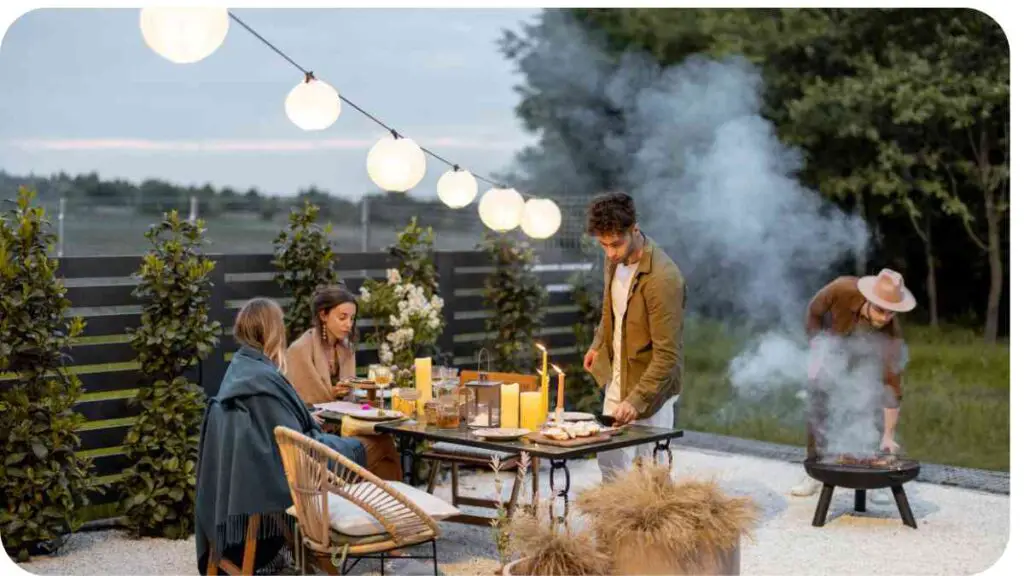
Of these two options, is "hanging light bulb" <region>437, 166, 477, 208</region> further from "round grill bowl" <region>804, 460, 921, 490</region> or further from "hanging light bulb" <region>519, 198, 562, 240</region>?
"round grill bowl" <region>804, 460, 921, 490</region>

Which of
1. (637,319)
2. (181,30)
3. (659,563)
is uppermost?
(181,30)

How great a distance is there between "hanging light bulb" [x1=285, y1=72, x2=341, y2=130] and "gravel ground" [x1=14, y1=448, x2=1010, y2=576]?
2.15 m

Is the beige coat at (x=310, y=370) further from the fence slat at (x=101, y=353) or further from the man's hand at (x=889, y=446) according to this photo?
the man's hand at (x=889, y=446)

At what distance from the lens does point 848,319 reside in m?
6.15

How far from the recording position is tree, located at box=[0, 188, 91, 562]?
5.26 m

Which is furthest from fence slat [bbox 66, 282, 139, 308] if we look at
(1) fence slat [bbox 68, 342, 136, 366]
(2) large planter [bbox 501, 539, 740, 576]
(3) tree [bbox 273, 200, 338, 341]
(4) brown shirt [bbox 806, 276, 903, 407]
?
(4) brown shirt [bbox 806, 276, 903, 407]

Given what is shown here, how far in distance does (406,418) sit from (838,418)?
260 cm

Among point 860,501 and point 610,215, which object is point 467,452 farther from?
point 860,501

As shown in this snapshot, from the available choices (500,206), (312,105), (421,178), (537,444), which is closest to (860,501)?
(537,444)

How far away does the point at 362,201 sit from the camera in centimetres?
1227

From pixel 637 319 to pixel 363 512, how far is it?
1.59 m

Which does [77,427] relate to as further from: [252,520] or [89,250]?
[89,250]

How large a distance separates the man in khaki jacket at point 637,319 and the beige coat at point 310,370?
1440 millimetres

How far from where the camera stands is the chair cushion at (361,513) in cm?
422
